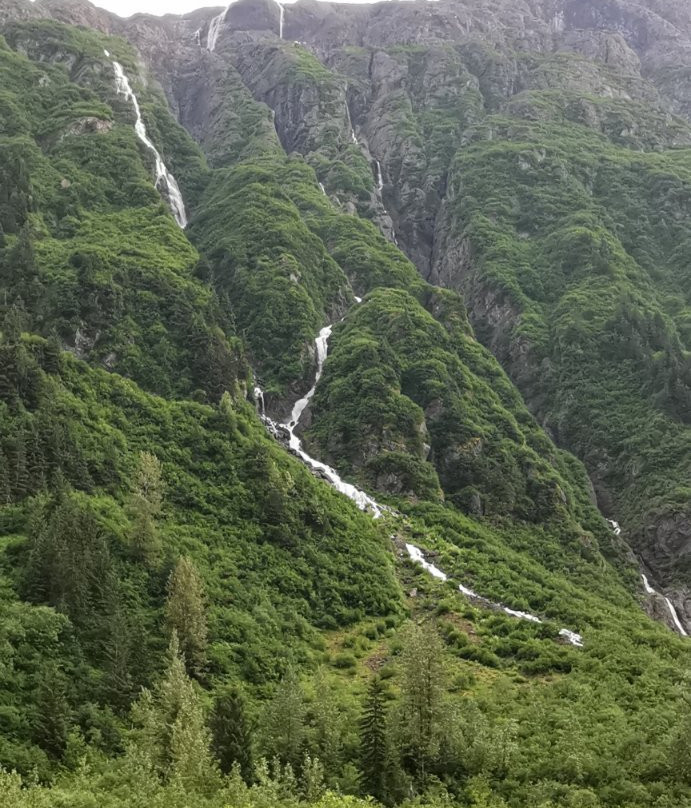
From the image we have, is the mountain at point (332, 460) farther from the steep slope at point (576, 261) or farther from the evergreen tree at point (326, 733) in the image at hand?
the steep slope at point (576, 261)

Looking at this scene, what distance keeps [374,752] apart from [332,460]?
5810 centimetres

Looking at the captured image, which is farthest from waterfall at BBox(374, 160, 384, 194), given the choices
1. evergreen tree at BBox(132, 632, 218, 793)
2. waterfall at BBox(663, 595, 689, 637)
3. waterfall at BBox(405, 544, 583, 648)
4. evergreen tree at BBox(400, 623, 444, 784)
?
evergreen tree at BBox(132, 632, 218, 793)

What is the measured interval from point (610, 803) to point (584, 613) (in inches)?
1323

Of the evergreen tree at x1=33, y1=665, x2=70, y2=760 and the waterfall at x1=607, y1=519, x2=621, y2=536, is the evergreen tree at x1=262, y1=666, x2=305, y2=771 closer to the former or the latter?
the evergreen tree at x1=33, y1=665, x2=70, y2=760

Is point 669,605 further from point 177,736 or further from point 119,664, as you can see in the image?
point 177,736

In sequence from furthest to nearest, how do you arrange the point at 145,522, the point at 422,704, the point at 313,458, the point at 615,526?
the point at 615,526, the point at 313,458, the point at 145,522, the point at 422,704

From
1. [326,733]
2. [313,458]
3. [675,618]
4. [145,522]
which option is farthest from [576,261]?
[326,733]

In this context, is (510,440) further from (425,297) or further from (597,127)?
(597,127)

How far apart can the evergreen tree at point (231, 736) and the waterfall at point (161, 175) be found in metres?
122

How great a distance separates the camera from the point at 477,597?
64812 millimetres

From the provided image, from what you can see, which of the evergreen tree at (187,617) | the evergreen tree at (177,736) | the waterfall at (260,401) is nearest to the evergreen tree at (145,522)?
the evergreen tree at (187,617)

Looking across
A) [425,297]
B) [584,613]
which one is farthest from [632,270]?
[584,613]

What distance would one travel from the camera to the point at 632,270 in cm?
13788

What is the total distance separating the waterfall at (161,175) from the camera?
14525cm
